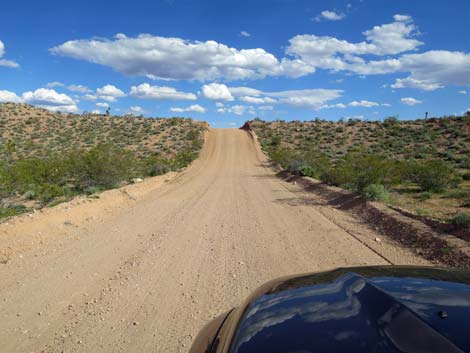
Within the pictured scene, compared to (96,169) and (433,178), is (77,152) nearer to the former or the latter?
(96,169)

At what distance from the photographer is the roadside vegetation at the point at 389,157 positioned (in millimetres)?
15133

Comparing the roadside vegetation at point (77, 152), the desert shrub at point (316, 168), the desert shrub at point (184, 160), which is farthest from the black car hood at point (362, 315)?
the desert shrub at point (184, 160)

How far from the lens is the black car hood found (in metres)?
1.89

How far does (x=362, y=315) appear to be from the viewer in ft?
7.18

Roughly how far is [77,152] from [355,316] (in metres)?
23.1

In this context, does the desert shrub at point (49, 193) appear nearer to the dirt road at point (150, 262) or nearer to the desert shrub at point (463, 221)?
the dirt road at point (150, 262)

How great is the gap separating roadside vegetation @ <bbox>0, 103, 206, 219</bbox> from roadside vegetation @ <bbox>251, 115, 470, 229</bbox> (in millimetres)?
10976

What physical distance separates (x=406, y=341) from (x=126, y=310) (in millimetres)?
4544

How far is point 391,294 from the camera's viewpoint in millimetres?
2430

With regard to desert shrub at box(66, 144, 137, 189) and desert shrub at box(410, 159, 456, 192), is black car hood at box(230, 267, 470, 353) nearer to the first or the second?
desert shrub at box(410, 159, 456, 192)

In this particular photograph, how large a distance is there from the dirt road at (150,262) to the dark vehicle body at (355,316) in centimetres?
239

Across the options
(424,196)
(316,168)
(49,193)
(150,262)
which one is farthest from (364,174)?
(49,193)

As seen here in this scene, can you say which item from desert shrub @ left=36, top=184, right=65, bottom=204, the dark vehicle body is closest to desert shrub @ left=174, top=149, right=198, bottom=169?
desert shrub @ left=36, top=184, right=65, bottom=204

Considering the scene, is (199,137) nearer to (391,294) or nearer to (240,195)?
(240,195)
